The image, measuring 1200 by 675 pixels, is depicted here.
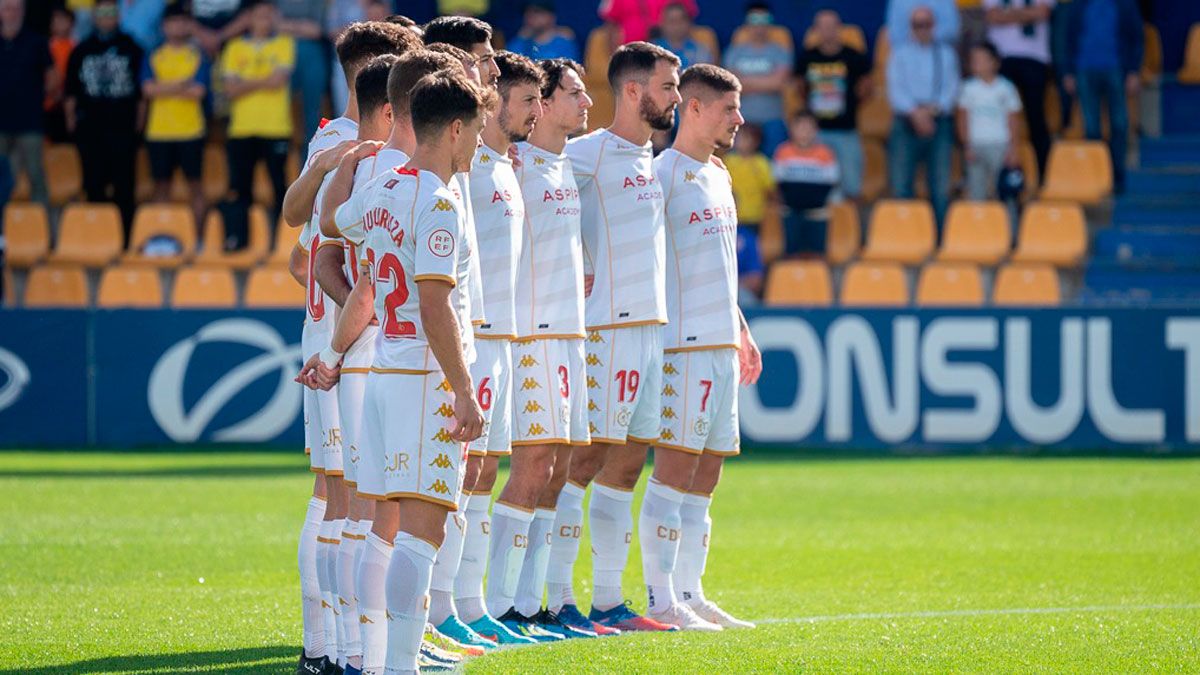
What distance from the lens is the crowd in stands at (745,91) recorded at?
1978cm

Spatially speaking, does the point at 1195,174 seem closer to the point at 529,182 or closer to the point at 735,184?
the point at 735,184

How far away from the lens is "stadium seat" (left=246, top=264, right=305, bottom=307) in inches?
747

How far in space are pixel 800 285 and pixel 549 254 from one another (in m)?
11.0

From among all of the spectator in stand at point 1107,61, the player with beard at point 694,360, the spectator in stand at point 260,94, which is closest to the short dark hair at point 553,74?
the player with beard at point 694,360

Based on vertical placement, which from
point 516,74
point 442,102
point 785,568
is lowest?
point 785,568

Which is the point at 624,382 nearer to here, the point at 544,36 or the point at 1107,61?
the point at 544,36

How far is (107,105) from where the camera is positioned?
20.0 meters

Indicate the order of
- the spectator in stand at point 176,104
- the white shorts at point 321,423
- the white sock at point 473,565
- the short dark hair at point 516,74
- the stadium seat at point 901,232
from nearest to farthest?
the white shorts at point 321,423
the short dark hair at point 516,74
the white sock at point 473,565
the stadium seat at point 901,232
the spectator in stand at point 176,104

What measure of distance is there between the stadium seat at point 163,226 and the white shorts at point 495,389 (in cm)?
1318

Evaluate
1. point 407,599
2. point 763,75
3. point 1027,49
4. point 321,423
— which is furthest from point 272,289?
point 407,599

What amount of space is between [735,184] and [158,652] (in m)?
12.5

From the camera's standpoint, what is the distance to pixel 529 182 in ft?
27.7

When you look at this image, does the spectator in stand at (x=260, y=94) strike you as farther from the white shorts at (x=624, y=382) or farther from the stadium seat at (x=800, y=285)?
the white shorts at (x=624, y=382)

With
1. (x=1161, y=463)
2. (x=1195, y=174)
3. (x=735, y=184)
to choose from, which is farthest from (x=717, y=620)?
(x=1195, y=174)
